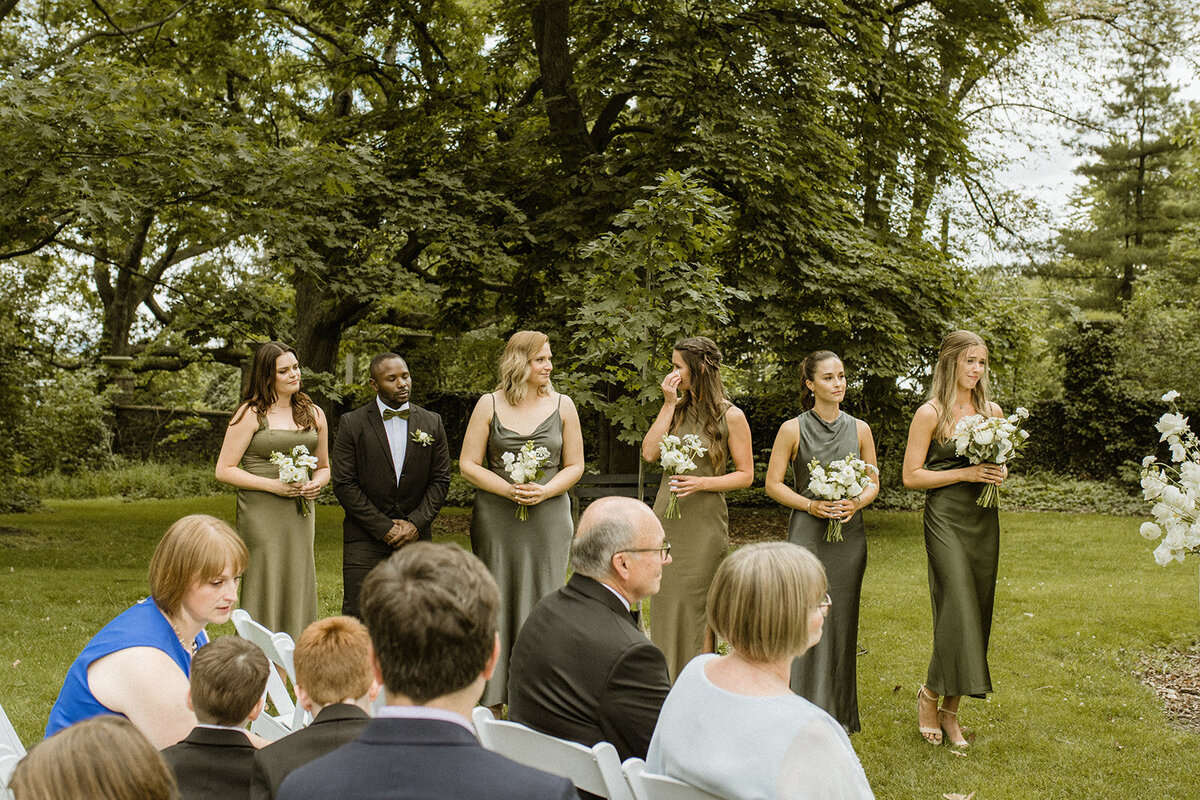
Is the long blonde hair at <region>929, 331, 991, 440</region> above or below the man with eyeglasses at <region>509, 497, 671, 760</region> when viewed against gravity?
above

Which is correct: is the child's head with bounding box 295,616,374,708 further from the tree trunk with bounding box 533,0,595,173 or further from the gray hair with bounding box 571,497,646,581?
the tree trunk with bounding box 533,0,595,173

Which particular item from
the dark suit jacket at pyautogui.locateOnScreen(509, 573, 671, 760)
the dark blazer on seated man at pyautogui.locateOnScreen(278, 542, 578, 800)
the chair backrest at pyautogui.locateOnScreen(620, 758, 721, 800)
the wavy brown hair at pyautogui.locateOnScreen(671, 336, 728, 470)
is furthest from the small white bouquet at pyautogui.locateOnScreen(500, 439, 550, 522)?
the dark blazer on seated man at pyautogui.locateOnScreen(278, 542, 578, 800)

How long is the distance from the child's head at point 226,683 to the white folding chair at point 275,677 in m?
0.72

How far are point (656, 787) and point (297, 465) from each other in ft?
13.3

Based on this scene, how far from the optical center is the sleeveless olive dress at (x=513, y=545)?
564 cm

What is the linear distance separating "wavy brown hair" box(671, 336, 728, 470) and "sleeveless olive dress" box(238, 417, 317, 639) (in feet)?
7.74

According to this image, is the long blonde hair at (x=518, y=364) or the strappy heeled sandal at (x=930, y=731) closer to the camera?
the strappy heeled sandal at (x=930, y=731)

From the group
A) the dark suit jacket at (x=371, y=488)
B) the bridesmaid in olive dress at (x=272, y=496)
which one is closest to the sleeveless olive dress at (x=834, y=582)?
the dark suit jacket at (x=371, y=488)

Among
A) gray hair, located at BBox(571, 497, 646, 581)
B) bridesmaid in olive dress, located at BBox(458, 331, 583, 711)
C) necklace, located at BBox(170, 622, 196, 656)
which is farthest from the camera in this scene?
bridesmaid in olive dress, located at BBox(458, 331, 583, 711)

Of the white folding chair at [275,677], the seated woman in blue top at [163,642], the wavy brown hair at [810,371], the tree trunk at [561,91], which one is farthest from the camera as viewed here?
the tree trunk at [561,91]

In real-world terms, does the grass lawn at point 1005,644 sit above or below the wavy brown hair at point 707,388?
below

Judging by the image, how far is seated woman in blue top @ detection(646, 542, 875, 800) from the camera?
226 cm

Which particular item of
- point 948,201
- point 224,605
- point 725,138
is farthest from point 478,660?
point 948,201

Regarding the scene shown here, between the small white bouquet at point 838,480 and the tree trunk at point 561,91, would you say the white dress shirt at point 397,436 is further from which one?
the tree trunk at point 561,91
